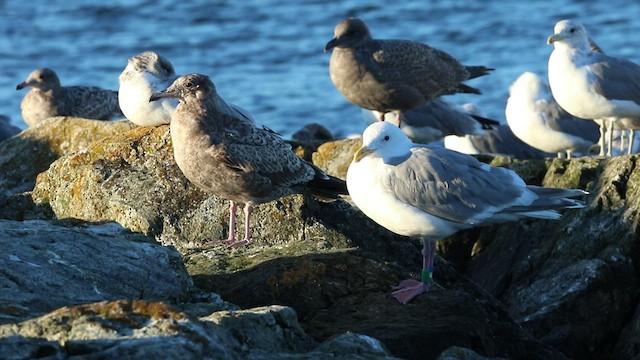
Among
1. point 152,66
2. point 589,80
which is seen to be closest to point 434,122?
point 589,80

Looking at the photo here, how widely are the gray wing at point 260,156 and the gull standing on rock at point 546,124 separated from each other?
21.0 feet

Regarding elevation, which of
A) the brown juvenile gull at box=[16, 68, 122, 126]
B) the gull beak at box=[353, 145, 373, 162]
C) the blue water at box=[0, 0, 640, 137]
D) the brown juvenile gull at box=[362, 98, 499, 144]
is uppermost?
the gull beak at box=[353, 145, 373, 162]

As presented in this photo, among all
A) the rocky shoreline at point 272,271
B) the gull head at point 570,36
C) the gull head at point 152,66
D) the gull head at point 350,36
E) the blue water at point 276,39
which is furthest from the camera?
the blue water at point 276,39

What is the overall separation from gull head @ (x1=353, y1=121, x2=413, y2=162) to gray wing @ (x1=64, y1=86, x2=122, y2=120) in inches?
304

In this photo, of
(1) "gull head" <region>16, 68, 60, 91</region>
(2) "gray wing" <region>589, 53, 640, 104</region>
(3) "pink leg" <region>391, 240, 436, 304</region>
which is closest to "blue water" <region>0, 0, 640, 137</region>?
(1) "gull head" <region>16, 68, 60, 91</region>

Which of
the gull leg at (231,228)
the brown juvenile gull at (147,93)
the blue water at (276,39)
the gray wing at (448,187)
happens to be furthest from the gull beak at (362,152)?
the blue water at (276,39)

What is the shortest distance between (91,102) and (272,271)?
862 cm

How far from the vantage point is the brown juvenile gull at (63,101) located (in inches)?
611

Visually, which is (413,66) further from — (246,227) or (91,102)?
(246,227)

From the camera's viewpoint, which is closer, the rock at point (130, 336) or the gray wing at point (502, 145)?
the rock at point (130, 336)

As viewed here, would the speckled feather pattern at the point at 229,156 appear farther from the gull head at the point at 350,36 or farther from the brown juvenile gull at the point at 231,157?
the gull head at the point at 350,36

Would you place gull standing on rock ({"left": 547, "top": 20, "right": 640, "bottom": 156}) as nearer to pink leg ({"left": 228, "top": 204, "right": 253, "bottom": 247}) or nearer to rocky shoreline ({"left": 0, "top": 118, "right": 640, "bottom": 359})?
rocky shoreline ({"left": 0, "top": 118, "right": 640, "bottom": 359})

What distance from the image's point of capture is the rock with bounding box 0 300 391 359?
514cm

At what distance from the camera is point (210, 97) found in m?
9.25
